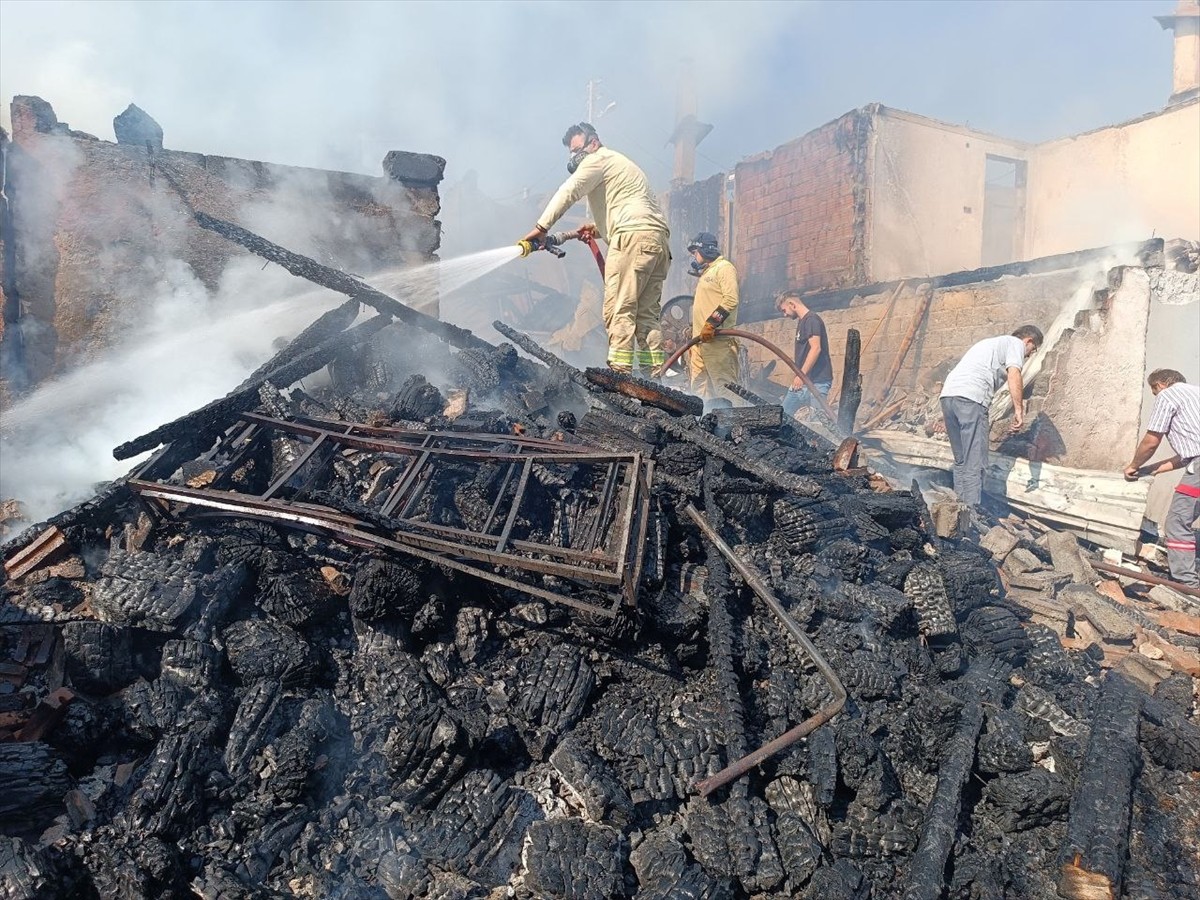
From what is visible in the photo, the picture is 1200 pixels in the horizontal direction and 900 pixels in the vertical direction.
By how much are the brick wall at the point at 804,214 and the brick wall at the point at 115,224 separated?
9959mm

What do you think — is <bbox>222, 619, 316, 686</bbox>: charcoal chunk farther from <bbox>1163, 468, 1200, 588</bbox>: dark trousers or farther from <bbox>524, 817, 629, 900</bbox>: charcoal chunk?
<bbox>1163, 468, 1200, 588</bbox>: dark trousers

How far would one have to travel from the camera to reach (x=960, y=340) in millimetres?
11438

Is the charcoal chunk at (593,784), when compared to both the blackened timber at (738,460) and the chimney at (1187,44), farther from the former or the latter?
the chimney at (1187,44)

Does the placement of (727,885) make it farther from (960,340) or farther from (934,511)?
(960,340)

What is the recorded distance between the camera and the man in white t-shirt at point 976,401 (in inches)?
278

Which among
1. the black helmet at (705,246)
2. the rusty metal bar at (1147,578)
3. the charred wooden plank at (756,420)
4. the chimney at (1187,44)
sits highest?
the chimney at (1187,44)

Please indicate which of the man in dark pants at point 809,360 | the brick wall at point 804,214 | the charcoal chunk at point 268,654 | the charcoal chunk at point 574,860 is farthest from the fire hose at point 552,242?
the brick wall at point 804,214

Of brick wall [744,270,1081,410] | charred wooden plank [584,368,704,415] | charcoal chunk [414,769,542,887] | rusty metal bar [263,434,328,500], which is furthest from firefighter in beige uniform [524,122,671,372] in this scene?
brick wall [744,270,1081,410]

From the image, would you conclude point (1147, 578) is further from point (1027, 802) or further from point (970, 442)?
point (1027, 802)

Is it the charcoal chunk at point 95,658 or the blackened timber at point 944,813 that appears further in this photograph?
the charcoal chunk at point 95,658

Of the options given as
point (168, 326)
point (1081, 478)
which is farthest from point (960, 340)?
point (168, 326)

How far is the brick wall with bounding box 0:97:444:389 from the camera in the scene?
6.98 meters

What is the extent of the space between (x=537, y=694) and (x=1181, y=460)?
654 centimetres

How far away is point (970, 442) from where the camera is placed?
710 cm
